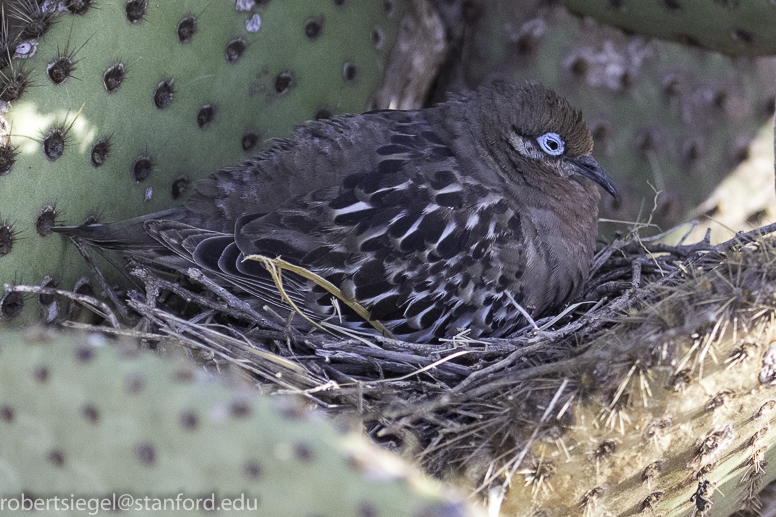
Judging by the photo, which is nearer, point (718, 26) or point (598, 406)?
point (598, 406)

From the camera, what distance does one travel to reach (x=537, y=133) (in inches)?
85.2

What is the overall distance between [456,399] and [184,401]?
2.28 ft

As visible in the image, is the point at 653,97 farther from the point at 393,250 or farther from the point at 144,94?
the point at 144,94

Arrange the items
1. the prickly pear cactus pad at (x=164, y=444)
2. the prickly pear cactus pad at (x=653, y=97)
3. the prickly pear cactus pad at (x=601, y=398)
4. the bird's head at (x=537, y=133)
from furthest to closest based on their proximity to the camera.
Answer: the prickly pear cactus pad at (x=653, y=97)
the bird's head at (x=537, y=133)
the prickly pear cactus pad at (x=601, y=398)
the prickly pear cactus pad at (x=164, y=444)

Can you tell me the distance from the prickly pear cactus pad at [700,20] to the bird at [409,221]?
0.53 meters

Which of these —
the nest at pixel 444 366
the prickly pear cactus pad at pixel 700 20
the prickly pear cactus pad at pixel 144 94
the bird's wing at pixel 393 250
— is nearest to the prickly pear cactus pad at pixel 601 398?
the nest at pixel 444 366

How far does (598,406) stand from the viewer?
1405 millimetres

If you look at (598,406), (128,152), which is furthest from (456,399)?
(128,152)

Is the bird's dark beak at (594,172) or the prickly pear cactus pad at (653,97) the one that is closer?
the bird's dark beak at (594,172)

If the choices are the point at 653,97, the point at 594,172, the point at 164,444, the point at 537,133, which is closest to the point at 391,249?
the point at 537,133

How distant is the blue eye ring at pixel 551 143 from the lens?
7.09 feet

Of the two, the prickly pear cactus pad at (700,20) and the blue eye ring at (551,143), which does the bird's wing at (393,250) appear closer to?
the blue eye ring at (551,143)

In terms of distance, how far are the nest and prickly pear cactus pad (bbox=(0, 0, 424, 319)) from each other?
0.19 m

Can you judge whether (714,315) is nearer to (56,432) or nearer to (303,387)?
(303,387)
